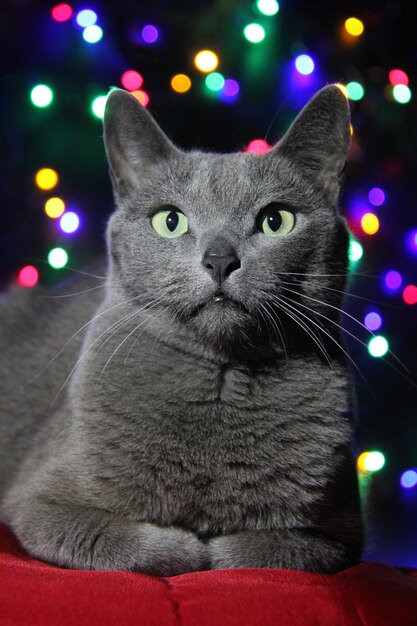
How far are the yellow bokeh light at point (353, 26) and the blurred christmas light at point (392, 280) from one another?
0.68 metres

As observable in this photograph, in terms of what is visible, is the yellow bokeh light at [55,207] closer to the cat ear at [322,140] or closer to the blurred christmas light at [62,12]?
the blurred christmas light at [62,12]

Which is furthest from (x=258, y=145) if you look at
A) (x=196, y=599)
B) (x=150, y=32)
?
(x=196, y=599)

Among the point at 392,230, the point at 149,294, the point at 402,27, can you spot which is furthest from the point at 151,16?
the point at 149,294

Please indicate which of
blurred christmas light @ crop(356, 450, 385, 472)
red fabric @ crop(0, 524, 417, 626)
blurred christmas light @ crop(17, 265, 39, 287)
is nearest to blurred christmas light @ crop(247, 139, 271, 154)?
blurred christmas light @ crop(17, 265, 39, 287)

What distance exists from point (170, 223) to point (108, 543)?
0.53 meters

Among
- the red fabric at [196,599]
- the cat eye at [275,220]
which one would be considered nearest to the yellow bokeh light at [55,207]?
the cat eye at [275,220]

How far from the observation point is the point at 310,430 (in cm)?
119

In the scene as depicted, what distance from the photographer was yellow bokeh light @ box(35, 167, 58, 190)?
6.95 ft

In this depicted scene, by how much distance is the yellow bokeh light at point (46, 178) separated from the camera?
212cm

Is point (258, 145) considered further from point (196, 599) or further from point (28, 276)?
point (196, 599)

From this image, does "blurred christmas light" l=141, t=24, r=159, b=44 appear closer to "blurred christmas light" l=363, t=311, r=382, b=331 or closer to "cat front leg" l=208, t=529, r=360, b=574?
"blurred christmas light" l=363, t=311, r=382, b=331

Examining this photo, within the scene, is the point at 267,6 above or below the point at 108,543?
above

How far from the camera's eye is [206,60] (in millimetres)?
1998

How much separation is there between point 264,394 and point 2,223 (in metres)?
1.26
